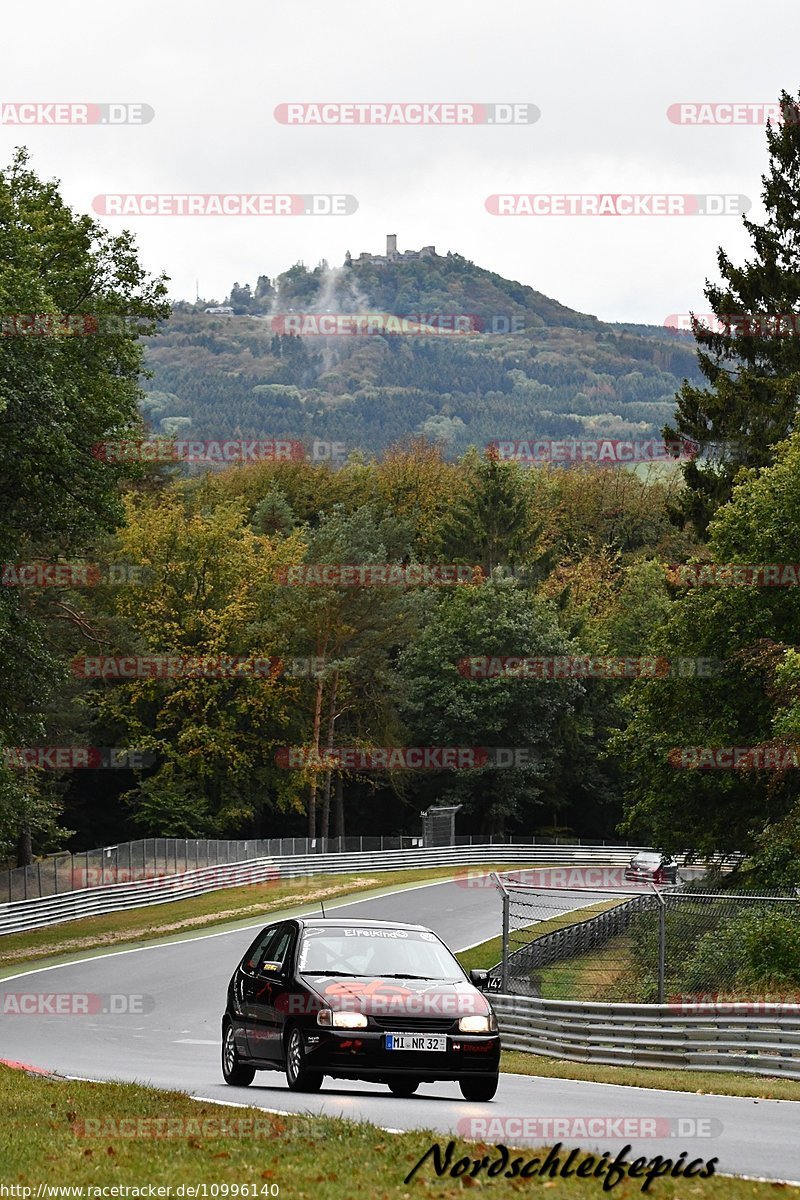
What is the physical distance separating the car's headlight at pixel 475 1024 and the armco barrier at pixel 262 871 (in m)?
32.9

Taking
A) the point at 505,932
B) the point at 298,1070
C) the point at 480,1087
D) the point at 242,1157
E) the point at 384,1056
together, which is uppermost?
A: the point at 242,1157

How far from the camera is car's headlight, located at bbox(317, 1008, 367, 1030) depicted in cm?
1361

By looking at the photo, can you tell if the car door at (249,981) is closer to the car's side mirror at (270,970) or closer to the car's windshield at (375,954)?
the car's side mirror at (270,970)

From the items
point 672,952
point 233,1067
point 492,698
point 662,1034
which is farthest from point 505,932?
point 492,698

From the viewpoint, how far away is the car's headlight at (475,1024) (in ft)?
45.2

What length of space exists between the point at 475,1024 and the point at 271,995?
1952 millimetres

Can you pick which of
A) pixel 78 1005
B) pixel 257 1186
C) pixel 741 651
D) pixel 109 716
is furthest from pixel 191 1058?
pixel 109 716

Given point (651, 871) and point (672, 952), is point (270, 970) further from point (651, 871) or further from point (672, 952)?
point (651, 871)

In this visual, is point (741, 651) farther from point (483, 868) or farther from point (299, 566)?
point (299, 566)

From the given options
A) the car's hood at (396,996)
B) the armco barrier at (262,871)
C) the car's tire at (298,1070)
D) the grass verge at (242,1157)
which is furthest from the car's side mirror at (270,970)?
the armco barrier at (262,871)

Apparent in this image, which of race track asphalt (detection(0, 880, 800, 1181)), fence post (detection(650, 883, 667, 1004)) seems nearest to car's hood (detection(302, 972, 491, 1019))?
race track asphalt (detection(0, 880, 800, 1181))

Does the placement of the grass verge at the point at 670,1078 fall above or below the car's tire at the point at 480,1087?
below

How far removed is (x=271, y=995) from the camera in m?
14.6

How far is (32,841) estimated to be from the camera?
220 feet
